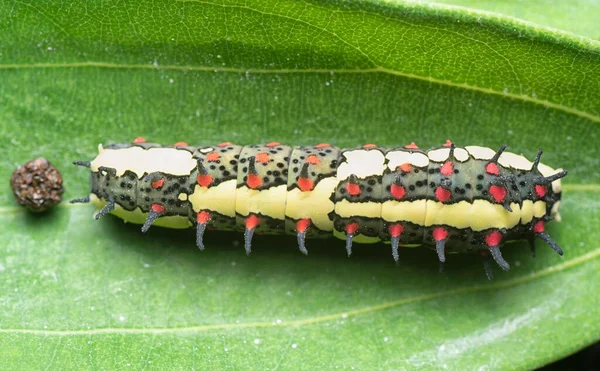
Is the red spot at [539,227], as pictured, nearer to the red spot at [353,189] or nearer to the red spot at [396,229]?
the red spot at [396,229]

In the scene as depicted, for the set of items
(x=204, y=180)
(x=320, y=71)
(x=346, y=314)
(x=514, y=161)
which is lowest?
(x=346, y=314)

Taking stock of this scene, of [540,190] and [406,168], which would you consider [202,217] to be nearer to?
[406,168]

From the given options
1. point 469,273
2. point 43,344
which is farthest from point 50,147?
point 469,273

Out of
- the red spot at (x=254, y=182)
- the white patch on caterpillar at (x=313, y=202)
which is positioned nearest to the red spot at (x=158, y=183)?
the red spot at (x=254, y=182)

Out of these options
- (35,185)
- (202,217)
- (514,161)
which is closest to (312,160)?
(202,217)

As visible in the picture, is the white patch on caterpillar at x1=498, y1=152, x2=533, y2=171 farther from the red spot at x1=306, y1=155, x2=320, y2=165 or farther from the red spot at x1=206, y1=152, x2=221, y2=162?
the red spot at x1=206, y1=152, x2=221, y2=162

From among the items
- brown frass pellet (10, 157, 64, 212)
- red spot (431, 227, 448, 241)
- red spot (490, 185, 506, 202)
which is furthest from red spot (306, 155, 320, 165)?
brown frass pellet (10, 157, 64, 212)

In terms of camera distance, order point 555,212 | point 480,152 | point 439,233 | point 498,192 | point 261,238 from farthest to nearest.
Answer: point 261,238 < point 555,212 < point 480,152 < point 439,233 < point 498,192
